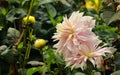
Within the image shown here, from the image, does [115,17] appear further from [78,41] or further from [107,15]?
[78,41]

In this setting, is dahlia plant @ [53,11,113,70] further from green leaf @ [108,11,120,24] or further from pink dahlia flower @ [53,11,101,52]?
green leaf @ [108,11,120,24]

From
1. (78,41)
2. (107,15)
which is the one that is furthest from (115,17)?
(78,41)

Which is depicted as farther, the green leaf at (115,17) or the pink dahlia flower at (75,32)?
the green leaf at (115,17)

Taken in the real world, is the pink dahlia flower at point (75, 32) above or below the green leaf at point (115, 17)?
below

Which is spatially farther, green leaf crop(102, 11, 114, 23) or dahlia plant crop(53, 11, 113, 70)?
green leaf crop(102, 11, 114, 23)

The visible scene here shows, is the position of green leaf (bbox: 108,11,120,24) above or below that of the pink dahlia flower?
above

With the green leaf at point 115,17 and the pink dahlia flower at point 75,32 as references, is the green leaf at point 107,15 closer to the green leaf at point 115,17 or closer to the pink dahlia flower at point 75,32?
the green leaf at point 115,17

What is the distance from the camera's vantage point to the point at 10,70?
1.69m

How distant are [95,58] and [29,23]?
0.52 metres

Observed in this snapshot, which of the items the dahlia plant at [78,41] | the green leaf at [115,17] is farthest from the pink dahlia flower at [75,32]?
the green leaf at [115,17]

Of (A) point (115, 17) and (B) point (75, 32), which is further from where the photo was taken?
(A) point (115, 17)

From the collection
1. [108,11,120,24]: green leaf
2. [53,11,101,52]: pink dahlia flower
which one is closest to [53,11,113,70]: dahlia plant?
[53,11,101,52]: pink dahlia flower

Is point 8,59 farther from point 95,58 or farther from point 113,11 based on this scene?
point 95,58

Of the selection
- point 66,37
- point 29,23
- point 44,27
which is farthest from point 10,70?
point 66,37
